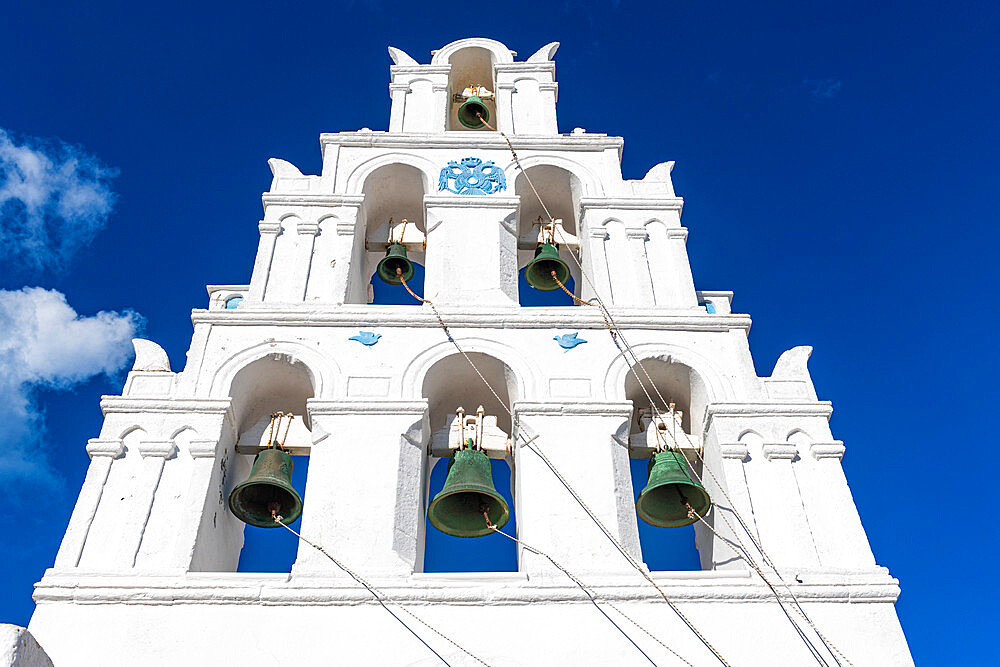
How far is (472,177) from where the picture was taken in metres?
16.5

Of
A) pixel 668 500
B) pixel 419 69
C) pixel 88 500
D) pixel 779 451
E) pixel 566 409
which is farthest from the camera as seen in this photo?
pixel 419 69

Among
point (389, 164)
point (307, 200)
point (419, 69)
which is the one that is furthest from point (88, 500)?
point (419, 69)

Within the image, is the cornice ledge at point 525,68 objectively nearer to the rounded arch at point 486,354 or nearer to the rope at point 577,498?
the rope at point 577,498

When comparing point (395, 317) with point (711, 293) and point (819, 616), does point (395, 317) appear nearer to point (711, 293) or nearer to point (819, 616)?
point (711, 293)

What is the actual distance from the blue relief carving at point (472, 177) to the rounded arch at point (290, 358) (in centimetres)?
411

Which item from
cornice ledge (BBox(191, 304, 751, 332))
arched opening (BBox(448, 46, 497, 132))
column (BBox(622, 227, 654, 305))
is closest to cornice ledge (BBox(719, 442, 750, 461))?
cornice ledge (BBox(191, 304, 751, 332))

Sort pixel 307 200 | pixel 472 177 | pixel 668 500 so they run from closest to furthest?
pixel 668 500
pixel 307 200
pixel 472 177

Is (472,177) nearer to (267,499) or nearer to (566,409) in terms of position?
(566,409)

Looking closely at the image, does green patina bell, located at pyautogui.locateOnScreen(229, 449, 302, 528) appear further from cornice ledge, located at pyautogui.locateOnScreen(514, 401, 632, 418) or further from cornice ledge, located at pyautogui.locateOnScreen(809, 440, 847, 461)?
cornice ledge, located at pyautogui.locateOnScreen(809, 440, 847, 461)

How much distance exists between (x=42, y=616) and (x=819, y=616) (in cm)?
710

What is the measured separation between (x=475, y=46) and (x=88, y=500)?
12.0 metres

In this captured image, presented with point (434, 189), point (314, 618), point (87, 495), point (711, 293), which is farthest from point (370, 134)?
point (314, 618)

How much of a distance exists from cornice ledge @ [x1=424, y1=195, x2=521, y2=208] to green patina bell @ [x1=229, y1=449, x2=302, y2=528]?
4.99 m

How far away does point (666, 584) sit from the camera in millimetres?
10688
